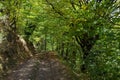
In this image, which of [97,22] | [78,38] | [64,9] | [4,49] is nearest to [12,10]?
[4,49]

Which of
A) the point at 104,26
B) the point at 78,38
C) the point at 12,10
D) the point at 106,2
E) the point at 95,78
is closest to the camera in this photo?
the point at 104,26

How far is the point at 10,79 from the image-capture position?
15.3m

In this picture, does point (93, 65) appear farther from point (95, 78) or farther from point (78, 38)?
point (78, 38)

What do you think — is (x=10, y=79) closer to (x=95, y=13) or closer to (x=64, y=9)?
(x=64, y=9)

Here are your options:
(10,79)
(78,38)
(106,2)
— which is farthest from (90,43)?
(10,79)

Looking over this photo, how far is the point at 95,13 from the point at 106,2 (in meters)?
1.12

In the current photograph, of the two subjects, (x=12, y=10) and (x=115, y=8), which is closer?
(x=115, y=8)

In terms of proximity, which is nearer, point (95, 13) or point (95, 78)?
point (95, 13)

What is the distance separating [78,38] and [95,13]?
8.55 m

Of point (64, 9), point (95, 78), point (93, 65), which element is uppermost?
point (64, 9)

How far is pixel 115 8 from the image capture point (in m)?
15.6

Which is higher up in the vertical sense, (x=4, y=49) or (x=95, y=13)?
(x=95, y=13)

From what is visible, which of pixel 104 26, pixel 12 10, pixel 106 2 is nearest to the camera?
pixel 104 26

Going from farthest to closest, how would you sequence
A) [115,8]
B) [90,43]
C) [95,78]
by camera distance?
[90,43] → [115,8] → [95,78]
